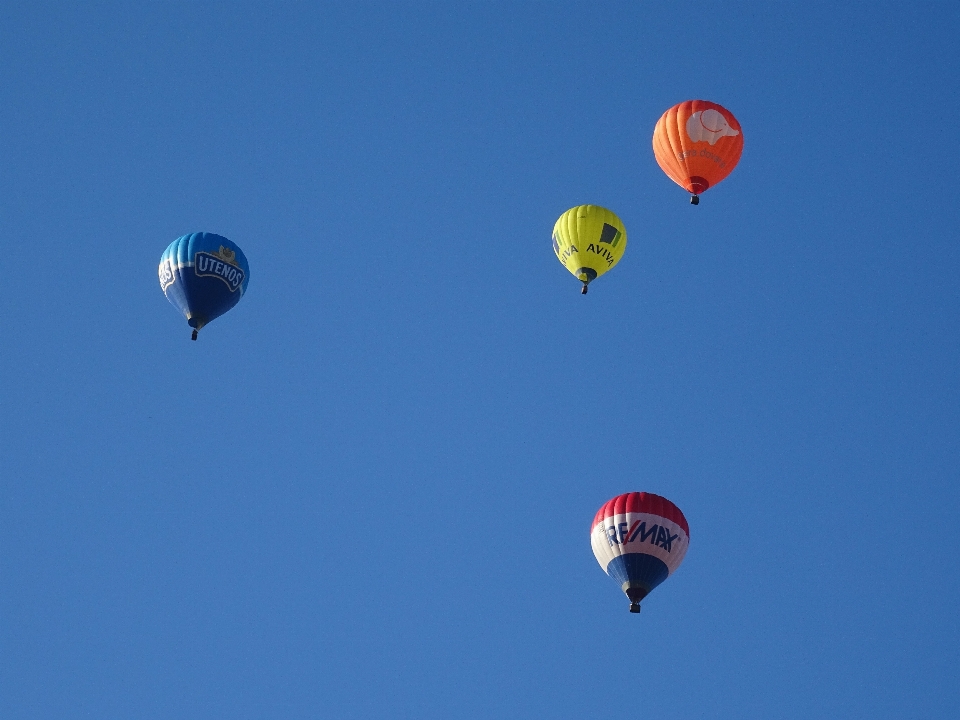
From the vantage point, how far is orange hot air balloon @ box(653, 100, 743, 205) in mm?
39312

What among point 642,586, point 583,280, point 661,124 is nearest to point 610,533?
point 642,586

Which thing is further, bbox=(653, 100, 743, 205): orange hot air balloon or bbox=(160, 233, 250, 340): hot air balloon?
bbox=(160, 233, 250, 340): hot air balloon

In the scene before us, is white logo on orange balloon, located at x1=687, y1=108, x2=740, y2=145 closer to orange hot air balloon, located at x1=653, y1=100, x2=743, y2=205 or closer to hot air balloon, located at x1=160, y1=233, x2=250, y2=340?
orange hot air balloon, located at x1=653, y1=100, x2=743, y2=205

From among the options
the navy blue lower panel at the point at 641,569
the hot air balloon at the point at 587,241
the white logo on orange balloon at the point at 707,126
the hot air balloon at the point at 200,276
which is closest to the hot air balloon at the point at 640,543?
the navy blue lower panel at the point at 641,569

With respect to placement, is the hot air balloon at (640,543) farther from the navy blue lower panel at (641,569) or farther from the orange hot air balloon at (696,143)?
the orange hot air balloon at (696,143)

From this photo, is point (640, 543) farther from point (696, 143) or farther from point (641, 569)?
point (696, 143)

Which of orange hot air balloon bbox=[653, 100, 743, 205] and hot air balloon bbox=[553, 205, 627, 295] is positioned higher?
orange hot air balloon bbox=[653, 100, 743, 205]

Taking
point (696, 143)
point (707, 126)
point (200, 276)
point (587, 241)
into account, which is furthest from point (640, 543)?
point (200, 276)

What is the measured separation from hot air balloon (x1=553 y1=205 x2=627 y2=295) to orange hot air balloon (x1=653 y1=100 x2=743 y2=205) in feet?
5.78

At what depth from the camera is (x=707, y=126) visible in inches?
1548

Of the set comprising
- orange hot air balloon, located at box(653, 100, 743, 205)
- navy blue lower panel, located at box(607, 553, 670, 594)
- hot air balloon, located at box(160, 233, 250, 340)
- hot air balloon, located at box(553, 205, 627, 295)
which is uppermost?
orange hot air balloon, located at box(653, 100, 743, 205)

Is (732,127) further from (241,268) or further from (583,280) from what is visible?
(241,268)

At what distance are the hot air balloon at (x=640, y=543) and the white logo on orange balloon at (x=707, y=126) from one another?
25.7 feet

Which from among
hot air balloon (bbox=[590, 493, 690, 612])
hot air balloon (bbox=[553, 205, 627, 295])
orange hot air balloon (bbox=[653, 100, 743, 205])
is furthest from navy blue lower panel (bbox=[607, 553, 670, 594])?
orange hot air balloon (bbox=[653, 100, 743, 205])
